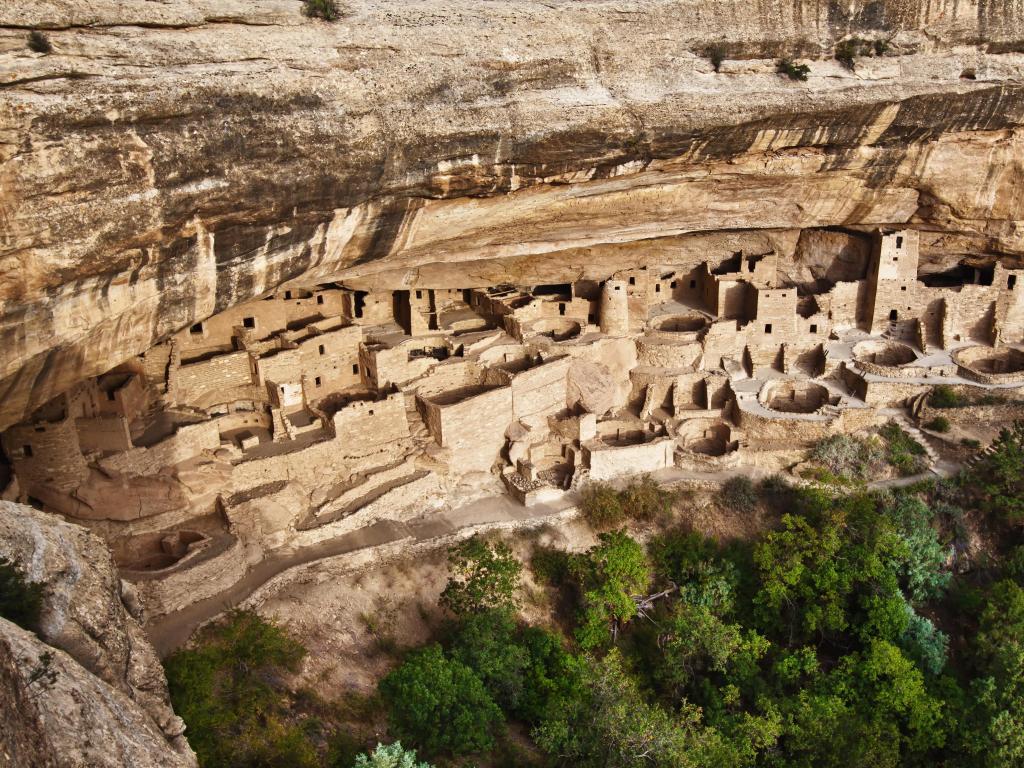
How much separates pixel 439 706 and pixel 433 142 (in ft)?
24.7

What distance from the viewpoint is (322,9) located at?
35.3 ft

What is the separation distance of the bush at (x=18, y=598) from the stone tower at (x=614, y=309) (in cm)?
1333

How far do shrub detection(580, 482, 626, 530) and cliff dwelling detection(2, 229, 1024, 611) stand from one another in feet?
1.62

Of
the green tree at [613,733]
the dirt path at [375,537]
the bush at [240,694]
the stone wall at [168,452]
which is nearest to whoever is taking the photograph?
the bush at [240,694]

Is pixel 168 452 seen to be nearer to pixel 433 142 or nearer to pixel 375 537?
pixel 375 537

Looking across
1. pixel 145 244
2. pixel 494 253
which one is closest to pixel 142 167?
pixel 145 244

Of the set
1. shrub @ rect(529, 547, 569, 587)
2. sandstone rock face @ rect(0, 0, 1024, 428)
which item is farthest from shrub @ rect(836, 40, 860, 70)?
shrub @ rect(529, 547, 569, 587)

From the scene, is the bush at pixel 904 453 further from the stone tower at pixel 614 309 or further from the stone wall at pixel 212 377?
the stone wall at pixel 212 377

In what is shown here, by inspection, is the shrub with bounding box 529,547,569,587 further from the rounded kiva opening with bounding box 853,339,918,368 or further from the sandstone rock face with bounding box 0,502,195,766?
the sandstone rock face with bounding box 0,502,195,766

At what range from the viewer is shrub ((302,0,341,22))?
35.1 feet

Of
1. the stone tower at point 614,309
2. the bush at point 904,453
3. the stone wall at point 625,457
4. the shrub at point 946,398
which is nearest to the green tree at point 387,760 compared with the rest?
the stone wall at point 625,457

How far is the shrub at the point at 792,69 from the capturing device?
1413 cm

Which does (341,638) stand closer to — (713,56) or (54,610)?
(54,610)

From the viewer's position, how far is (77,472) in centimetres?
1312
